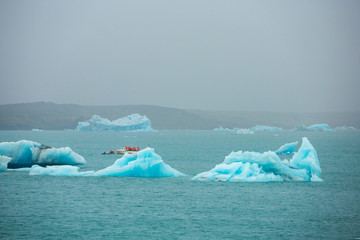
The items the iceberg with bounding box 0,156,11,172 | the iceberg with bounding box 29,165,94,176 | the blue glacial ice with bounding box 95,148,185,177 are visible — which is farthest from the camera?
the iceberg with bounding box 0,156,11,172

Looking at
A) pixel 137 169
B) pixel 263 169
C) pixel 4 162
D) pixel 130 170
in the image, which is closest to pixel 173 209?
pixel 263 169

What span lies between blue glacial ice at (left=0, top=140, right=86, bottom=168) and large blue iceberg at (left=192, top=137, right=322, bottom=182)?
52.2 feet

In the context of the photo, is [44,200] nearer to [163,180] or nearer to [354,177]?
[163,180]

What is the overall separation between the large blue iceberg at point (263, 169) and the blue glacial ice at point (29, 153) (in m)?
15.9

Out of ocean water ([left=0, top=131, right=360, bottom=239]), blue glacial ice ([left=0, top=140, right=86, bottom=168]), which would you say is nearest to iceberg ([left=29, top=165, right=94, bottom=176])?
ocean water ([left=0, top=131, right=360, bottom=239])

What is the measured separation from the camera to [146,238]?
2033cm

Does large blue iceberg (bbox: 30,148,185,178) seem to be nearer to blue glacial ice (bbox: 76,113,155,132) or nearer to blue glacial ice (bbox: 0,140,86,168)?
blue glacial ice (bbox: 0,140,86,168)

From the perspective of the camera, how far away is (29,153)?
43.9m

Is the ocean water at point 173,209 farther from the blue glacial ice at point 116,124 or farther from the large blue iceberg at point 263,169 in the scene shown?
the blue glacial ice at point 116,124

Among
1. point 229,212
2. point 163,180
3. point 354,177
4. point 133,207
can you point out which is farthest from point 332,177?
point 133,207

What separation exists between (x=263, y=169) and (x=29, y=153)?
23.3 metres

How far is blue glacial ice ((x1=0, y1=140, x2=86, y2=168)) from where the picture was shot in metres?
43.2

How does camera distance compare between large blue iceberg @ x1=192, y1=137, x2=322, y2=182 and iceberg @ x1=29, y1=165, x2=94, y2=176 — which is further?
iceberg @ x1=29, y1=165, x2=94, y2=176

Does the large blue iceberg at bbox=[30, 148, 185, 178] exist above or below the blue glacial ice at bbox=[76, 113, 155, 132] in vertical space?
below
